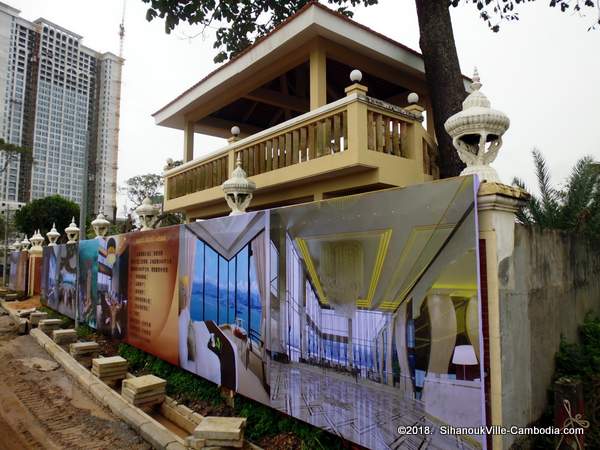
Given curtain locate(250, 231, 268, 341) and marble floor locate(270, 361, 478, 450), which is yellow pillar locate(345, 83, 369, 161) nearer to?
curtain locate(250, 231, 268, 341)

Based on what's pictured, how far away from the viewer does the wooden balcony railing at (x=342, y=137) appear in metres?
5.69

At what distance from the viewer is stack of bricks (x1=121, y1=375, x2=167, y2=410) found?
5.69 metres

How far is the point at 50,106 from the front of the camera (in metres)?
38.0

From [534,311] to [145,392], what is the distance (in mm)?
5256

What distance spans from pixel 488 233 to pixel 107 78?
43.2m

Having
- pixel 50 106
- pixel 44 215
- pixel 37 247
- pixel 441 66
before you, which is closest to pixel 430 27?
pixel 441 66

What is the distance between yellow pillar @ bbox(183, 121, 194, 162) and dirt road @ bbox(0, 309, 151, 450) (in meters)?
5.83

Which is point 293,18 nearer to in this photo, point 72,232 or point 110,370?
point 110,370

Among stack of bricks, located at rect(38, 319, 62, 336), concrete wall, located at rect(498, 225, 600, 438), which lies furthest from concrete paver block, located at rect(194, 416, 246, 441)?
stack of bricks, located at rect(38, 319, 62, 336)

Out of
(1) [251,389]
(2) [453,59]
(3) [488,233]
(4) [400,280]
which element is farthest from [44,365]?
(2) [453,59]

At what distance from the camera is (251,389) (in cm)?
475

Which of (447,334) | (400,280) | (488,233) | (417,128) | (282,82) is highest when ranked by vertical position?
(282,82)

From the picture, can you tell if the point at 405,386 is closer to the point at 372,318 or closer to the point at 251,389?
the point at 372,318

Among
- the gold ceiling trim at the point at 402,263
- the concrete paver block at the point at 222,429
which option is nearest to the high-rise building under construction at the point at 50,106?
the concrete paver block at the point at 222,429
